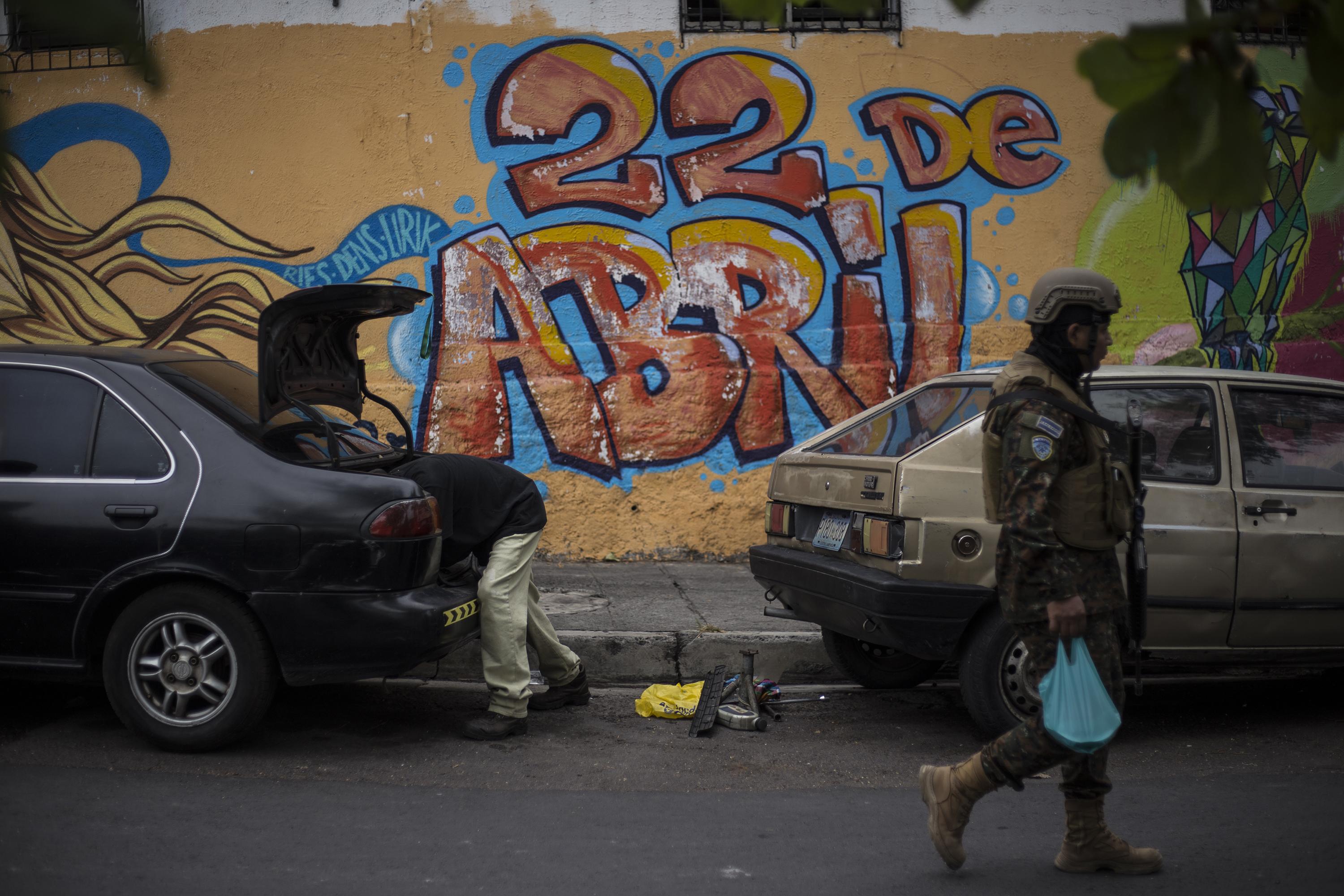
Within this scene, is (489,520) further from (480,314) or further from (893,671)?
(480,314)

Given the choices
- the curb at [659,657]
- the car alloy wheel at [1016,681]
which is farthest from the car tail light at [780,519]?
the car alloy wheel at [1016,681]

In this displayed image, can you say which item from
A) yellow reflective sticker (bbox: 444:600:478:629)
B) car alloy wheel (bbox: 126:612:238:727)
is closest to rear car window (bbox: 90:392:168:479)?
car alloy wheel (bbox: 126:612:238:727)

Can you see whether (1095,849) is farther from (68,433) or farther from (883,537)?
(68,433)

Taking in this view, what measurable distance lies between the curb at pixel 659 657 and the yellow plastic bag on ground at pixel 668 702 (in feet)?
1.50

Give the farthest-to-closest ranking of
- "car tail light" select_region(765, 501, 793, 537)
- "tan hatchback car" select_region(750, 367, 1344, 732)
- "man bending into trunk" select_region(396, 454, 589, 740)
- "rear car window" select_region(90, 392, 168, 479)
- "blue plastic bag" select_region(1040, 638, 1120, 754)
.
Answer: "car tail light" select_region(765, 501, 793, 537), "man bending into trunk" select_region(396, 454, 589, 740), "tan hatchback car" select_region(750, 367, 1344, 732), "rear car window" select_region(90, 392, 168, 479), "blue plastic bag" select_region(1040, 638, 1120, 754)

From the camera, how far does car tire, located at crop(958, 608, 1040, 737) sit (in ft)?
14.8

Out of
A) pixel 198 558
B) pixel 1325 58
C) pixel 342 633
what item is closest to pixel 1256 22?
pixel 1325 58

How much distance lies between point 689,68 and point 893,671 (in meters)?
4.71

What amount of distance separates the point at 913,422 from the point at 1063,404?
1.71 meters

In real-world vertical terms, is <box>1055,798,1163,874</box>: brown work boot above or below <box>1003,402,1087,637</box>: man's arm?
below

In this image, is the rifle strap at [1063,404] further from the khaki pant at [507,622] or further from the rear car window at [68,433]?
the rear car window at [68,433]

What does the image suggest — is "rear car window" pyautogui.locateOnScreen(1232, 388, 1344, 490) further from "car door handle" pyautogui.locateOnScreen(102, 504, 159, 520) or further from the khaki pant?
"car door handle" pyautogui.locateOnScreen(102, 504, 159, 520)

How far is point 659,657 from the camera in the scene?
19.0 ft

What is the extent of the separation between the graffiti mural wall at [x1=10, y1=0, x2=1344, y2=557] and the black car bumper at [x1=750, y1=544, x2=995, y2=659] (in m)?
3.37
